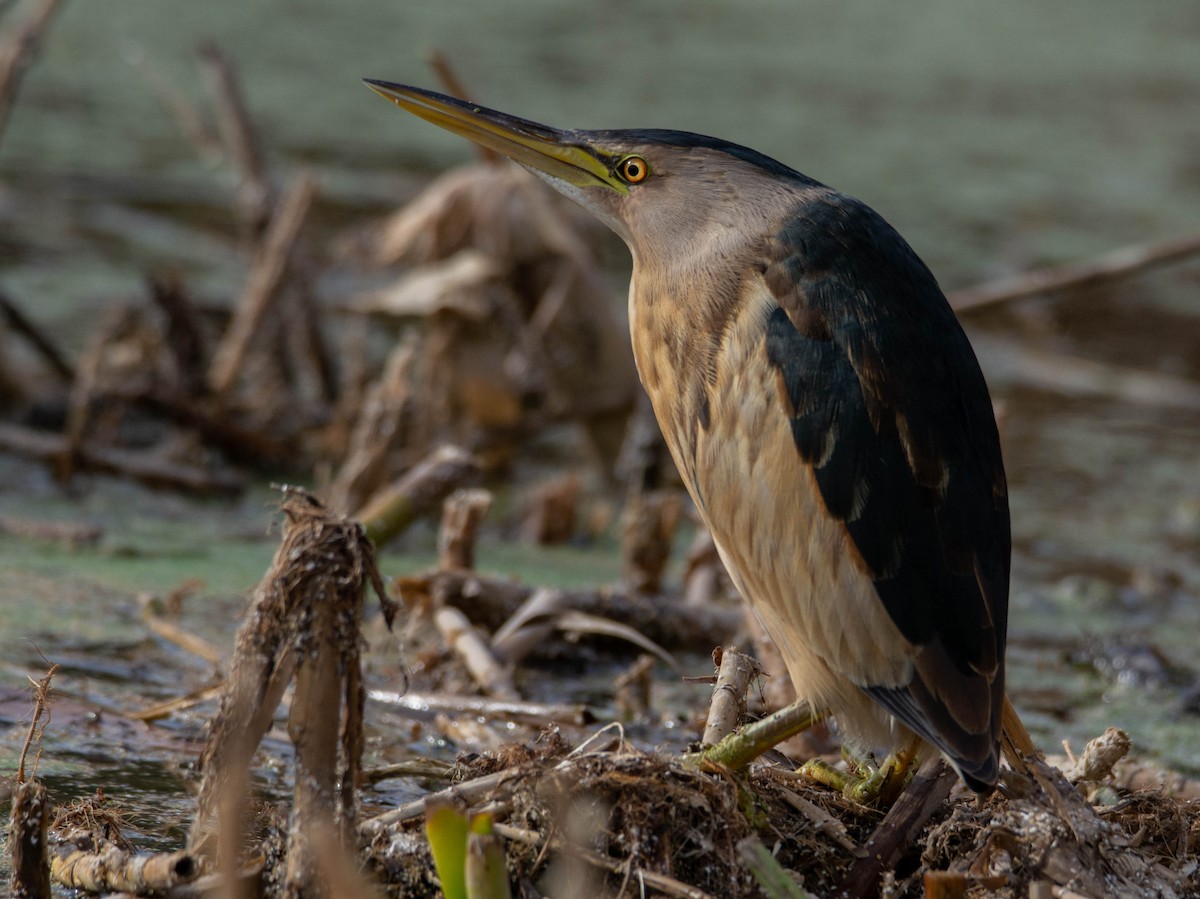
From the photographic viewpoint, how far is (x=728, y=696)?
242 centimetres

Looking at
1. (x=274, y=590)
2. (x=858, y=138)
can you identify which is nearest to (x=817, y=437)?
(x=274, y=590)

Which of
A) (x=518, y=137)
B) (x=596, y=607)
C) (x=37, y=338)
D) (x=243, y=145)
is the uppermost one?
(x=243, y=145)

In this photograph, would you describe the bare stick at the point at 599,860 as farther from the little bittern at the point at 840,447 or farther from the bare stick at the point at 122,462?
the bare stick at the point at 122,462

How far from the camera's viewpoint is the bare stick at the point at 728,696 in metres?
2.40

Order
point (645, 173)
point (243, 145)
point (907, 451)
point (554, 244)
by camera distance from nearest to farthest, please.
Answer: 1. point (907, 451)
2. point (645, 173)
3. point (554, 244)
4. point (243, 145)

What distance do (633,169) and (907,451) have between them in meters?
0.80

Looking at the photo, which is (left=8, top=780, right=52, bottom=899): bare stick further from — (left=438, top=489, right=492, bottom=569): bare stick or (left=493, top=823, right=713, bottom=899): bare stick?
(left=438, top=489, right=492, bottom=569): bare stick

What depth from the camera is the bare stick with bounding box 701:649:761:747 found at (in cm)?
240

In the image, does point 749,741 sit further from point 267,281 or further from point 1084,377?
point 1084,377

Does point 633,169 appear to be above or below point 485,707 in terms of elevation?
above

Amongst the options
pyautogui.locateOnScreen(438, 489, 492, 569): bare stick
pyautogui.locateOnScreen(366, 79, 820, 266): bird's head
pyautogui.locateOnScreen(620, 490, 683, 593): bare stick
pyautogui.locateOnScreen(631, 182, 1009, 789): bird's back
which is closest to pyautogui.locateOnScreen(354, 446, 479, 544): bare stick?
pyautogui.locateOnScreen(438, 489, 492, 569): bare stick

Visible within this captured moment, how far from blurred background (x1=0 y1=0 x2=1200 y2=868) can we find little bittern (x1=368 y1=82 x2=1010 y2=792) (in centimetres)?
113

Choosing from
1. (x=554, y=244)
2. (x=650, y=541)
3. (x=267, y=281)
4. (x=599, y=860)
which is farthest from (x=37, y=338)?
(x=599, y=860)

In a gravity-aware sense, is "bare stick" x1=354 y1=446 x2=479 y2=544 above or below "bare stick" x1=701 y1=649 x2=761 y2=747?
above
